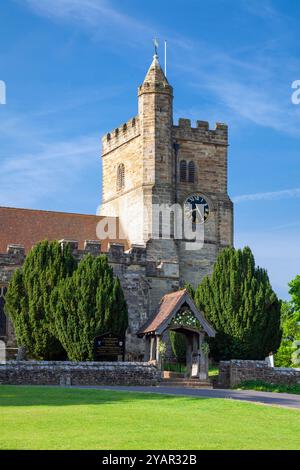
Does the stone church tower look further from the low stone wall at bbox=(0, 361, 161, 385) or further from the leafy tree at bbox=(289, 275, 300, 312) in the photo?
the low stone wall at bbox=(0, 361, 161, 385)

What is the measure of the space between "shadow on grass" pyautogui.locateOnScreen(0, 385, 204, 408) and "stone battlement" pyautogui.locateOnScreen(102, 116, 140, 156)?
30170 millimetres

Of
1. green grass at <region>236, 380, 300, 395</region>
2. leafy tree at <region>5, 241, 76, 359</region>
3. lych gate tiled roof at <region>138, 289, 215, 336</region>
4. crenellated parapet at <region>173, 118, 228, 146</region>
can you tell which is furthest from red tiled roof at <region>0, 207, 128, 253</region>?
green grass at <region>236, 380, 300, 395</region>

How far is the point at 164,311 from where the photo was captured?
1529 inches

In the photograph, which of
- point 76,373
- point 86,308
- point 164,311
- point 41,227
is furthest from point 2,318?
point 76,373

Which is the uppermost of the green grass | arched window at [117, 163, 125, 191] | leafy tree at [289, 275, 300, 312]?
arched window at [117, 163, 125, 191]

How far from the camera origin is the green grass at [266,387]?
1328 inches

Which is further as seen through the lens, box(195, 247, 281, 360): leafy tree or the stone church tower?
the stone church tower

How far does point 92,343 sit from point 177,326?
4659 millimetres

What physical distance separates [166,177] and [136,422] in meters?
37.2

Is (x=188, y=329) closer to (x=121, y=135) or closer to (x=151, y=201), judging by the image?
(x=151, y=201)

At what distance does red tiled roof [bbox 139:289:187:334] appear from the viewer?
3775 centimetres

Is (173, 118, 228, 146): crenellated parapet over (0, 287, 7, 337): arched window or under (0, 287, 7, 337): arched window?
over
